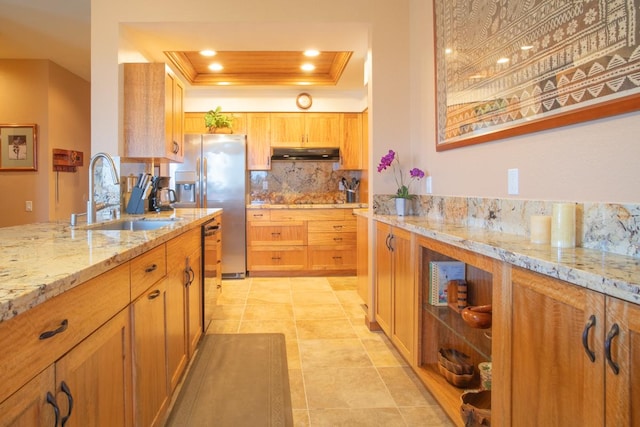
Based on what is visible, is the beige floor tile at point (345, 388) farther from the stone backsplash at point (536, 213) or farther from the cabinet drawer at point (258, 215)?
the cabinet drawer at point (258, 215)

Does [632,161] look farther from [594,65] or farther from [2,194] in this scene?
[2,194]

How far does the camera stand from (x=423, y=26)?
286 cm

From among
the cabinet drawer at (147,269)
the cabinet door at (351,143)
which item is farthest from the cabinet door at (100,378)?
the cabinet door at (351,143)

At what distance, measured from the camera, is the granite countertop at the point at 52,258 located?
29.2 inches

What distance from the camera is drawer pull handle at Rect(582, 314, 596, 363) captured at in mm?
891

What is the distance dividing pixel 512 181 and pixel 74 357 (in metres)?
1.76

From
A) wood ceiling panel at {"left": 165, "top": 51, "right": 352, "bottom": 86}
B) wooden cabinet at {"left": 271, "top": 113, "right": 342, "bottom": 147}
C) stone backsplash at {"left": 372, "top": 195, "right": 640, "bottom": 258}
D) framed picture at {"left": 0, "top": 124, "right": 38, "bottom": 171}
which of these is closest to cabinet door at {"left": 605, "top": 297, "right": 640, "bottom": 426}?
stone backsplash at {"left": 372, "top": 195, "right": 640, "bottom": 258}

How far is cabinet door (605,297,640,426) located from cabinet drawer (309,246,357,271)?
4.30m

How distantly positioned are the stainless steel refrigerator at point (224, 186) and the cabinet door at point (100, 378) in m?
3.72

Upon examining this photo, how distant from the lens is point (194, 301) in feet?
8.32

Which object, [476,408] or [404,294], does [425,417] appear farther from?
[404,294]

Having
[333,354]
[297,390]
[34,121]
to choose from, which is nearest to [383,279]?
[333,354]

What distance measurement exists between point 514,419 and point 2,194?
5.58 m

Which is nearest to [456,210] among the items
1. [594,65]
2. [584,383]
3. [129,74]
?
[594,65]
